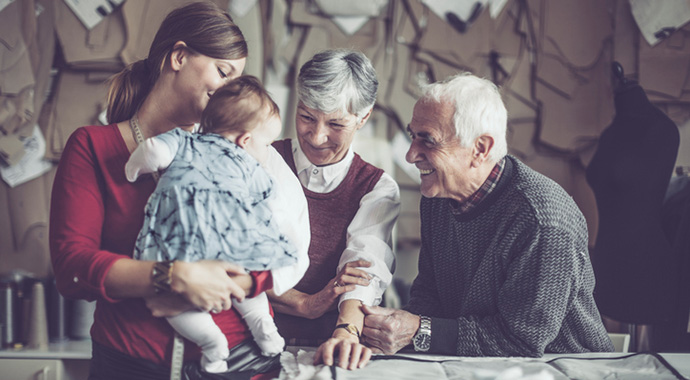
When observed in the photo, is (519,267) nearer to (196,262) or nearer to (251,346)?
(251,346)

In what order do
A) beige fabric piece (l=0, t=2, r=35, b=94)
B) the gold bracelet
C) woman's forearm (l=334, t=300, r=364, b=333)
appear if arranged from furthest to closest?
1. beige fabric piece (l=0, t=2, r=35, b=94)
2. woman's forearm (l=334, t=300, r=364, b=333)
3. the gold bracelet

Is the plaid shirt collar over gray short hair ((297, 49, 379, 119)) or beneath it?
beneath

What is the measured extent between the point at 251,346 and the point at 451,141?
0.80 m

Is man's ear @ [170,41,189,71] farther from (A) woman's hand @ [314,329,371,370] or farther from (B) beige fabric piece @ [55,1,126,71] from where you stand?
(B) beige fabric piece @ [55,1,126,71]

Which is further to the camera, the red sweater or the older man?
the older man

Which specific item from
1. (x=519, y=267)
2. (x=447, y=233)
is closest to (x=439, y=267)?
(x=447, y=233)

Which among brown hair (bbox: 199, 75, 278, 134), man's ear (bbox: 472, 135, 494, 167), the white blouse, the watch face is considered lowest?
the watch face

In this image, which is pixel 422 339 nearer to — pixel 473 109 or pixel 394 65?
pixel 473 109

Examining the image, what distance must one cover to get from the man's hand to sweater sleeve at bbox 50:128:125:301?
27.3 inches

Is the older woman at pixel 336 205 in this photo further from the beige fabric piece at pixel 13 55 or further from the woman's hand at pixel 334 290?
the beige fabric piece at pixel 13 55

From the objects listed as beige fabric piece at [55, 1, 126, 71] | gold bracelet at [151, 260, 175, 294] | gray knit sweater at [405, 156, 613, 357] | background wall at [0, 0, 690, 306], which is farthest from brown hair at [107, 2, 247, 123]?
beige fabric piece at [55, 1, 126, 71]

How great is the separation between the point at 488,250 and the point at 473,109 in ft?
1.32

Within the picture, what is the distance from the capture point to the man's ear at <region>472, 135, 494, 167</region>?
1.65 m

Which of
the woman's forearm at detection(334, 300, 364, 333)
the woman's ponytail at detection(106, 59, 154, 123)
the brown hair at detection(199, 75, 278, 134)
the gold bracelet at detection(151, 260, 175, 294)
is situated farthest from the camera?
the woman's forearm at detection(334, 300, 364, 333)
